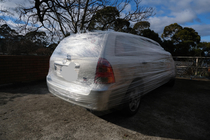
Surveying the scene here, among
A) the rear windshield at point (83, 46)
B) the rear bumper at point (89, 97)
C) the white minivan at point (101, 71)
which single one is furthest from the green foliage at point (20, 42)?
the rear bumper at point (89, 97)

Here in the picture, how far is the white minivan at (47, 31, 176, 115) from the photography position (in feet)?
5.75

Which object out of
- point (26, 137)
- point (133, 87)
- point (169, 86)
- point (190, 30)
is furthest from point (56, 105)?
point (190, 30)

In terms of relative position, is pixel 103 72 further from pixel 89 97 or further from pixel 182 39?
pixel 182 39

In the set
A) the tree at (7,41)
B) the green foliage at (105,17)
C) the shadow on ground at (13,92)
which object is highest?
the green foliage at (105,17)

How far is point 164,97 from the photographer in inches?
135

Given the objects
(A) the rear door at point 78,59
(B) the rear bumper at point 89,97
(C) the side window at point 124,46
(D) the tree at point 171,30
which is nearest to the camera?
(B) the rear bumper at point 89,97

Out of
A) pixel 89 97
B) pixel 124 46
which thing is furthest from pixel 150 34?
pixel 89 97

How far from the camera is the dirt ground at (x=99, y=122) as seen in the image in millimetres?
1779

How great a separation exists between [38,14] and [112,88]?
24.7 feet

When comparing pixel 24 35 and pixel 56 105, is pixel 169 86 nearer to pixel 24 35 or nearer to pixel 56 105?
pixel 56 105

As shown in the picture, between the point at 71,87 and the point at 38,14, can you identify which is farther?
A: the point at 38,14

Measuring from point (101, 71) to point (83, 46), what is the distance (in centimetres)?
58

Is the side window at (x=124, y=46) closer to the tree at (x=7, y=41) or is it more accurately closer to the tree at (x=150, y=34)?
the tree at (x=7, y=41)

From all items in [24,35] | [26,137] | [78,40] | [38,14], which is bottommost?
[26,137]
